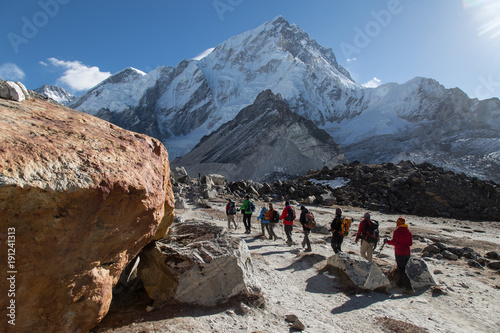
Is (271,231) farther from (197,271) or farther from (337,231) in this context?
(197,271)

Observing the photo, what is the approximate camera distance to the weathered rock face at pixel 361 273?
596 centimetres

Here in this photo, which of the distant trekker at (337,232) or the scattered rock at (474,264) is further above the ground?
the distant trekker at (337,232)

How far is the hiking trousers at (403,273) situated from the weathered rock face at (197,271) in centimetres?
335

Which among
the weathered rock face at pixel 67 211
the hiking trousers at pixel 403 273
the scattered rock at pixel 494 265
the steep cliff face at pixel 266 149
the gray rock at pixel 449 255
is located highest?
the steep cliff face at pixel 266 149

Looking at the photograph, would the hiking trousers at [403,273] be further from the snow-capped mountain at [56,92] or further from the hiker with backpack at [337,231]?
the snow-capped mountain at [56,92]

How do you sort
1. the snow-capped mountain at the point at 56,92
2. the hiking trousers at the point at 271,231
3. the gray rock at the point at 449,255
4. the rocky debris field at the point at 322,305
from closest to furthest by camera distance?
the rocky debris field at the point at 322,305 → the gray rock at the point at 449,255 → the hiking trousers at the point at 271,231 → the snow-capped mountain at the point at 56,92

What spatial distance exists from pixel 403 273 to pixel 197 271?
451cm

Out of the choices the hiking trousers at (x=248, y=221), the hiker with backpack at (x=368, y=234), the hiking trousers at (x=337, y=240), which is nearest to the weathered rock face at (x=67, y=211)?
the hiker with backpack at (x=368, y=234)

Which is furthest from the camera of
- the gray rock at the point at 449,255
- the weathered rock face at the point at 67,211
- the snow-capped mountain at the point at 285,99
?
the snow-capped mountain at the point at 285,99

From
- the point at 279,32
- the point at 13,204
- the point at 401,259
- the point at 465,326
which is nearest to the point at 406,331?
the point at 465,326

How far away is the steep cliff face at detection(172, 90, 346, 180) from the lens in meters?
50.0

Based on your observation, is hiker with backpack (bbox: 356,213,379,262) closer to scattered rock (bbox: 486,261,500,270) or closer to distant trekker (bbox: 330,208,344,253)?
distant trekker (bbox: 330,208,344,253)

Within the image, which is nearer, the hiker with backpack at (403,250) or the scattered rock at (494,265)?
the hiker with backpack at (403,250)

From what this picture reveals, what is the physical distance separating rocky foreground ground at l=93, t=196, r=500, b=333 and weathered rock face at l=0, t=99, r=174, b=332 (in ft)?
2.75
